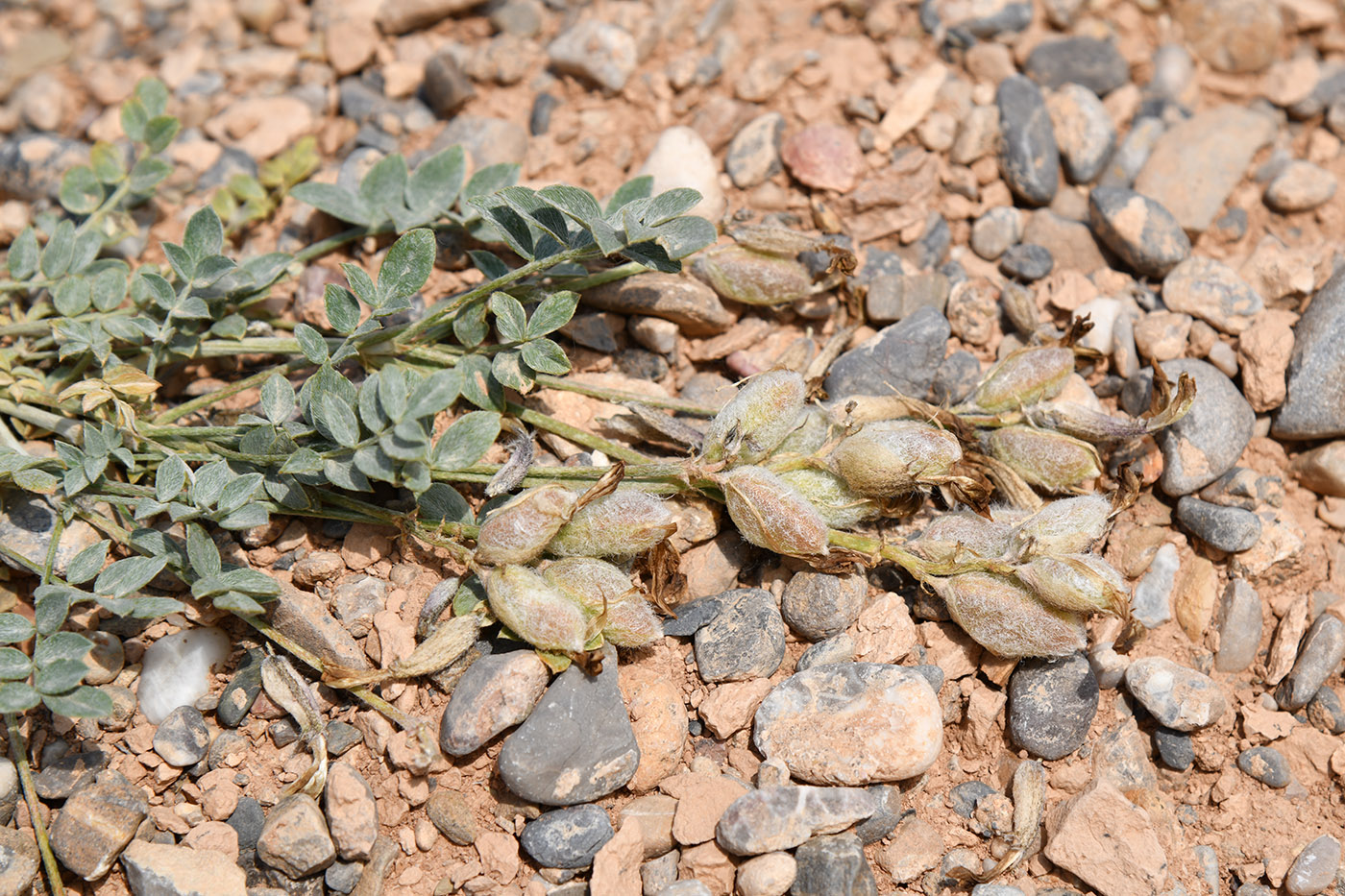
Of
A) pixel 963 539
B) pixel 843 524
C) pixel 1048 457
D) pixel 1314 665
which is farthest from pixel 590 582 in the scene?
pixel 1314 665

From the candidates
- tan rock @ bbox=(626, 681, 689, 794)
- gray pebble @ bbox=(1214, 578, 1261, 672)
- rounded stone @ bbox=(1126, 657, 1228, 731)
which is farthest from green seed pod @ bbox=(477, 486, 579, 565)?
gray pebble @ bbox=(1214, 578, 1261, 672)

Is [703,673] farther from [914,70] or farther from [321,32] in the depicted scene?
[321,32]

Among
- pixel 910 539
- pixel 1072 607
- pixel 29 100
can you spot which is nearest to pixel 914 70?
pixel 910 539

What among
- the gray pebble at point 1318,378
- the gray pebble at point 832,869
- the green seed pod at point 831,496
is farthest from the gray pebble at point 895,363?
the gray pebble at point 832,869

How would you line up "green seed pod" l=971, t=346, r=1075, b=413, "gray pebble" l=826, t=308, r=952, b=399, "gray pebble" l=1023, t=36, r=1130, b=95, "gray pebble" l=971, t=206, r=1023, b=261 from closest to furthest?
"green seed pod" l=971, t=346, r=1075, b=413
"gray pebble" l=826, t=308, r=952, b=399
"gray pebble" l=971, t=206, r=1023, b=261
"gray pebble" l=1023, t=36, r=1130, b=95

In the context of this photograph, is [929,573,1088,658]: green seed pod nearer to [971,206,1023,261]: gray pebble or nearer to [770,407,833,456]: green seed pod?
[770,407,833,456]: green seed pod
